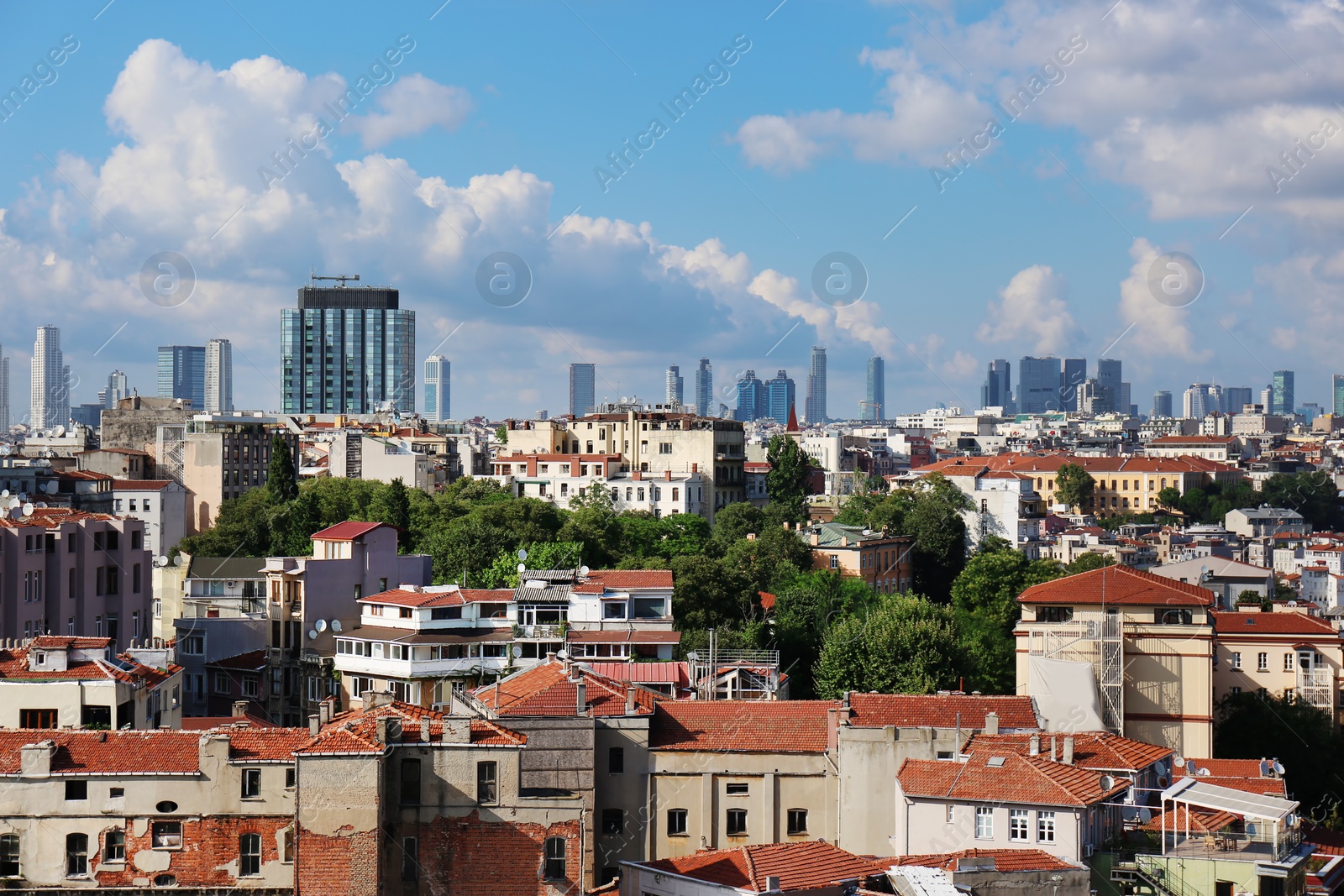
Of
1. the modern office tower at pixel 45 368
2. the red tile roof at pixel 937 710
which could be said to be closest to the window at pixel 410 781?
the red tile roof at pixel 937 710

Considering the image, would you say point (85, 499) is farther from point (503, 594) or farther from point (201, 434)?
point (201, 434)

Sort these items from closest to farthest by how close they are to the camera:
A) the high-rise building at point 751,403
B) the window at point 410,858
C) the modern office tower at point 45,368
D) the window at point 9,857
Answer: the window at point 9,857 < the window at point 410,858 < the modern office tower at point 45,368 < the high-rise building at point 751,403

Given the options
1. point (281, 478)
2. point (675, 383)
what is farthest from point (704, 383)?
point (281, 478)

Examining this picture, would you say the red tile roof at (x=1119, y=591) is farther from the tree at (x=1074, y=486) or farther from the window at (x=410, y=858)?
the tree at (x=1074, y=486)

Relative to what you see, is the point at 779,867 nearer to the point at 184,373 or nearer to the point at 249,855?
the point at 249,855

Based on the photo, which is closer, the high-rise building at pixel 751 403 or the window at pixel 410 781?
the window at pixel 410 781

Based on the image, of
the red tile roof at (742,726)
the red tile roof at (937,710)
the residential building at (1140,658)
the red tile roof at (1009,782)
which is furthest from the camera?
the residential building at (1140,658)

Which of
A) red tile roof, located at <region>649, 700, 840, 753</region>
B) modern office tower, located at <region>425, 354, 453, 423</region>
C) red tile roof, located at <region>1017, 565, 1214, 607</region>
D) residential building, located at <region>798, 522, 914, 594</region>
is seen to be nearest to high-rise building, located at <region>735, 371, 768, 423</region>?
modern office tower, located at <region>425, 354, 453, 423</region>
